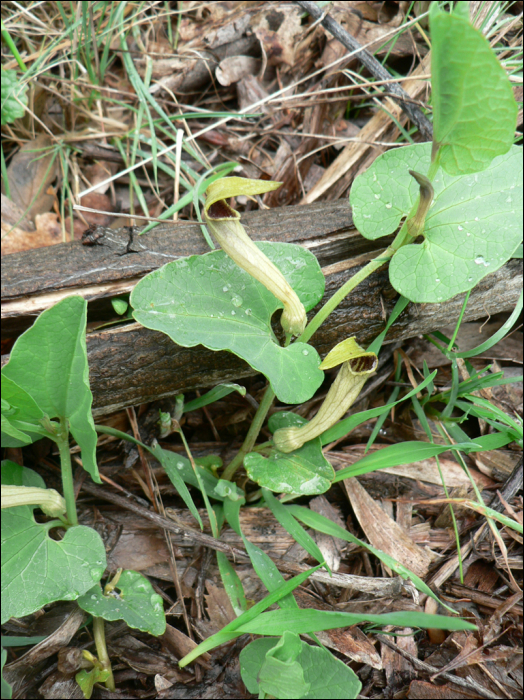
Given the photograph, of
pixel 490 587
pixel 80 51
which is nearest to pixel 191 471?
pixel 490 587

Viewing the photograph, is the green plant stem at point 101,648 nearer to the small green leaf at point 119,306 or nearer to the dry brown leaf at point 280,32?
the small green leaf at point 119,306

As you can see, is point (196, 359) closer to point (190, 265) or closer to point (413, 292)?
point (190, 265)

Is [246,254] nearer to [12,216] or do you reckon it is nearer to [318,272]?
[318,272]

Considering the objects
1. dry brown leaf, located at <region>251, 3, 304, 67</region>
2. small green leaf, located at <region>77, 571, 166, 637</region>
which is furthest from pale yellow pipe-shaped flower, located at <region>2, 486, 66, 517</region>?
dry brown leaf, located at <region>251, 3, 304, 67</region>

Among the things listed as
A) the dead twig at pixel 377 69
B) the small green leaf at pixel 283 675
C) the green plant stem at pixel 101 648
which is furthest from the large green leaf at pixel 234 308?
the dead twig at pixel 377 69

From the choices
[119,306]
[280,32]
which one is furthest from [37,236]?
[280,32]

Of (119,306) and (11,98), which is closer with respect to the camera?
(119,306)
